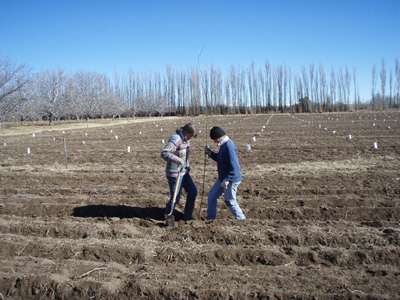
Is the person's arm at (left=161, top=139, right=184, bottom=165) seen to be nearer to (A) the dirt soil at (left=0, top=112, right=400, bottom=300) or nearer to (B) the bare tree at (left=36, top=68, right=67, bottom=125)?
(A) the dirt soil at (left=0, top=112, right=400, bottom=300)

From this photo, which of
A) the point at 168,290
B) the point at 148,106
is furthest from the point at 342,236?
the point at 148,106

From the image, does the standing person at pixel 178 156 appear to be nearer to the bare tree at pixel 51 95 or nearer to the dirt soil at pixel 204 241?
the dirt soil at pixel 204 241

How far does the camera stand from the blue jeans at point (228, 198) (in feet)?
15.6

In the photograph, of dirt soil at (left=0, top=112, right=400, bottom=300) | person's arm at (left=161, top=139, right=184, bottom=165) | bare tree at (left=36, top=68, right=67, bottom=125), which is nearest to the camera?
dirt soil at (left=0, top=112, right=400, bottom=300)

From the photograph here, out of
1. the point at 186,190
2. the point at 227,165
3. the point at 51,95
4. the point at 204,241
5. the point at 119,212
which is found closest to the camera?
the point at 204,241

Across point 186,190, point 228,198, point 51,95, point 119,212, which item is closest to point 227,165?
point 228,198

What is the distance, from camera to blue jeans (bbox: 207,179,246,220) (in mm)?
4754

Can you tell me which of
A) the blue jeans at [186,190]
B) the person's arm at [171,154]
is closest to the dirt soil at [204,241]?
the blue jeans at [186,190]

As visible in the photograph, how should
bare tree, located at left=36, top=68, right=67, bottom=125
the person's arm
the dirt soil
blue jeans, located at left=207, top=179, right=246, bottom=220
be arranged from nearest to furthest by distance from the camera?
the dirt soil
the person's arm
blue jeans, located at left=207, top=179, right=246, bottom=220
bare tree, located at left=36, top=68, right=67, bottom=125

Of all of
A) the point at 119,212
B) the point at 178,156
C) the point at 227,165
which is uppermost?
the point at 178,156

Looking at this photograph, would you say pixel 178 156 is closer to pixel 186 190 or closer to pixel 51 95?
pixel 186 190

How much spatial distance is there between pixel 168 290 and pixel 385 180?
6.63m

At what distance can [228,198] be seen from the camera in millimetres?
4812

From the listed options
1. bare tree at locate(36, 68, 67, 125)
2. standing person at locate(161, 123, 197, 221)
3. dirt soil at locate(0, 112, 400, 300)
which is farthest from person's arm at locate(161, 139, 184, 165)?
bare tree at locate(36, 68, 67, 125)
